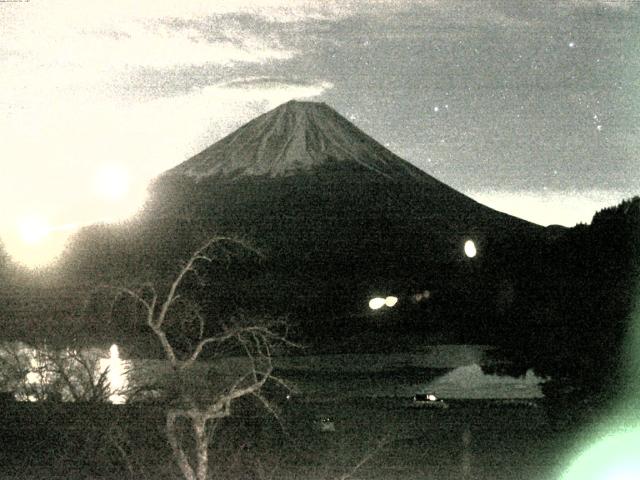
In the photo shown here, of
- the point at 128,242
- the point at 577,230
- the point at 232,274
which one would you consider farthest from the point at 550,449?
the point at 128,242

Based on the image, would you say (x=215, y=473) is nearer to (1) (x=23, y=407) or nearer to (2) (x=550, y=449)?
(1) (x=23, y=407)

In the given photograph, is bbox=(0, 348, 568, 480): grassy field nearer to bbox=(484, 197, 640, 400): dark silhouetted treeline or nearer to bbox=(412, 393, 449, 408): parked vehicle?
bbox=(412, 393, 449, 408): parked vehicle

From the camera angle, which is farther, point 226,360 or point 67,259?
point 67,259

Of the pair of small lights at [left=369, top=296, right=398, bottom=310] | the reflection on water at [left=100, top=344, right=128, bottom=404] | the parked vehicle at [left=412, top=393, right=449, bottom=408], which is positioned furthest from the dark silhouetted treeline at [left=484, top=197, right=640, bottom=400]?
the pair of small lights at [left=369, top=296, right=398, bottom=310]

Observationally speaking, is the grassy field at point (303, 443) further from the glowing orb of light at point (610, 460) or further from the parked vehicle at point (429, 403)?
the parked vehicle at point (429, 403)

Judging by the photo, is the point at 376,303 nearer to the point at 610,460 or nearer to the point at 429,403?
the point at 429,403

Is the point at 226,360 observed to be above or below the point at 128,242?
below
